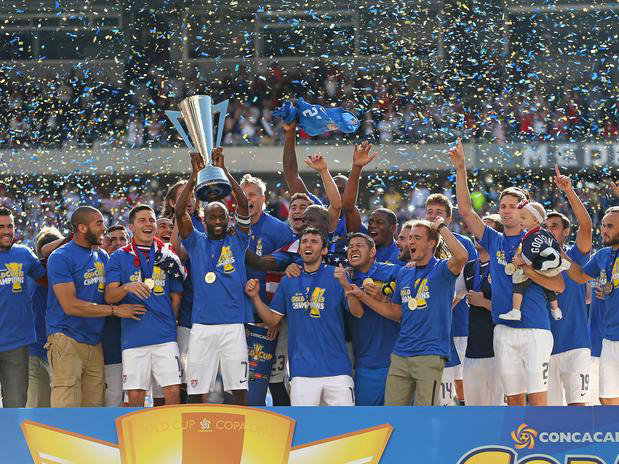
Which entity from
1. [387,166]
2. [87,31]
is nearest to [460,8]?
[387,166]

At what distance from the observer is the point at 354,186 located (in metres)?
7.25

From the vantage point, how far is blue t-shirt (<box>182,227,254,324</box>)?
679cm

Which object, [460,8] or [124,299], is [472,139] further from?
[124,299]

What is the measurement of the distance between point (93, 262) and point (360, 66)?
454 inches

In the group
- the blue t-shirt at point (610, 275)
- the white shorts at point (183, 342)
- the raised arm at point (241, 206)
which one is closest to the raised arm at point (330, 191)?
the raised arm at point (241, 206)

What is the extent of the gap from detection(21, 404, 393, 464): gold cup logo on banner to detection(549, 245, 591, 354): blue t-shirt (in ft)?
7.18

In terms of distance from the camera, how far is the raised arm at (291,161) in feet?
24.9

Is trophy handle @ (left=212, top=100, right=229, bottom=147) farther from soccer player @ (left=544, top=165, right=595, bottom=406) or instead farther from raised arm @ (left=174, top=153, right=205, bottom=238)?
soccer player @ (left=544, top=165, right=595, bottom=406)

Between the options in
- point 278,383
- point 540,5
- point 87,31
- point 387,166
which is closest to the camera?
point 278,383

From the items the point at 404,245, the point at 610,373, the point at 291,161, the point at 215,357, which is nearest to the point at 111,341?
the point at 215,357

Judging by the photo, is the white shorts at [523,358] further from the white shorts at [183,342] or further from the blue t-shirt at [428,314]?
the white shorts at [183,342]

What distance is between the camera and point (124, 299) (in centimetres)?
692

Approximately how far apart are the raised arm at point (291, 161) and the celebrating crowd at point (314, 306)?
227 mm

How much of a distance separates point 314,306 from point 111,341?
1.45 m
